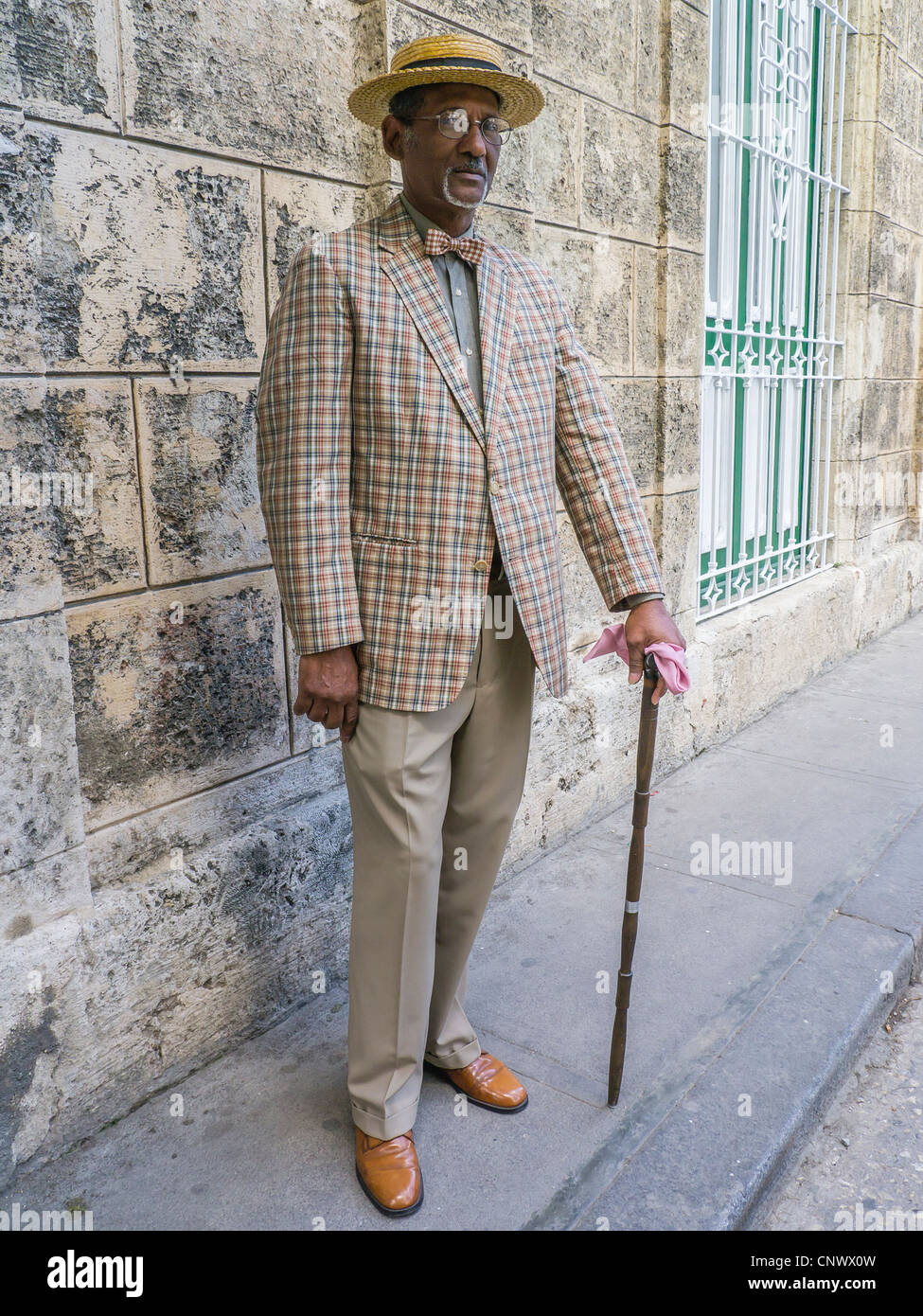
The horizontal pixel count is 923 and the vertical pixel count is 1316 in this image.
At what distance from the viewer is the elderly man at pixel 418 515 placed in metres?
2.02

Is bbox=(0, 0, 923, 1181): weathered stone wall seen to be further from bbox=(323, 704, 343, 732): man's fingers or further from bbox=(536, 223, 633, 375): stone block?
bbox=(323, 704, 343, 732): man's fingers

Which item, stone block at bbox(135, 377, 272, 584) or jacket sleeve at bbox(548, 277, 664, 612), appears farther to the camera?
stone block at bbox(135, 377, 272, 584)

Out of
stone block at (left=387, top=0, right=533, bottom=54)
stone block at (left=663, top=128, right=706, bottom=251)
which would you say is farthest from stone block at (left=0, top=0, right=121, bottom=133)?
stone block at (left=663, top=128, right=706, bottom=251)

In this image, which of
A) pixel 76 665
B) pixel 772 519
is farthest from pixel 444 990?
pixel 772 519

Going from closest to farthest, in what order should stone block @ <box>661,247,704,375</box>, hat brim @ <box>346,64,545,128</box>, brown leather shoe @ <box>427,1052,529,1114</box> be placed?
hat brim @ <box>346,64,545,128</box>, brown leather shoe @ <box>427,1052,529,1114</box>, stone block @ <box>661,247,704,375</box>

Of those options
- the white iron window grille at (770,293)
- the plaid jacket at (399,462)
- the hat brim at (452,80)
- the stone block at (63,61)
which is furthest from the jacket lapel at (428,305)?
the white iron window grille at (770,293)

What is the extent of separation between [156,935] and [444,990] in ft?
2.31

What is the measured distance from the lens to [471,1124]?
2.42 meters

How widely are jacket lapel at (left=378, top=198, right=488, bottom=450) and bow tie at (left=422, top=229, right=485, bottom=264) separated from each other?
0.07 ft

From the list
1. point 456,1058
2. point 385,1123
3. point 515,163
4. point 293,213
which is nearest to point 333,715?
point 385,1123

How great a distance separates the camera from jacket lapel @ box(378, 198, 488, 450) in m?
2.08

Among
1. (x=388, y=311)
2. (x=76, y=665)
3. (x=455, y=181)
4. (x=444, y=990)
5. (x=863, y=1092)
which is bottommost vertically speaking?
(x=863, y=1092)

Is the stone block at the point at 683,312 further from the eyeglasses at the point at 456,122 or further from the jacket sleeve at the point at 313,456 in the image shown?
the jacket sleeve at the point at 313,456

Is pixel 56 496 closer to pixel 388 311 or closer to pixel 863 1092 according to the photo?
pixel 388 311
